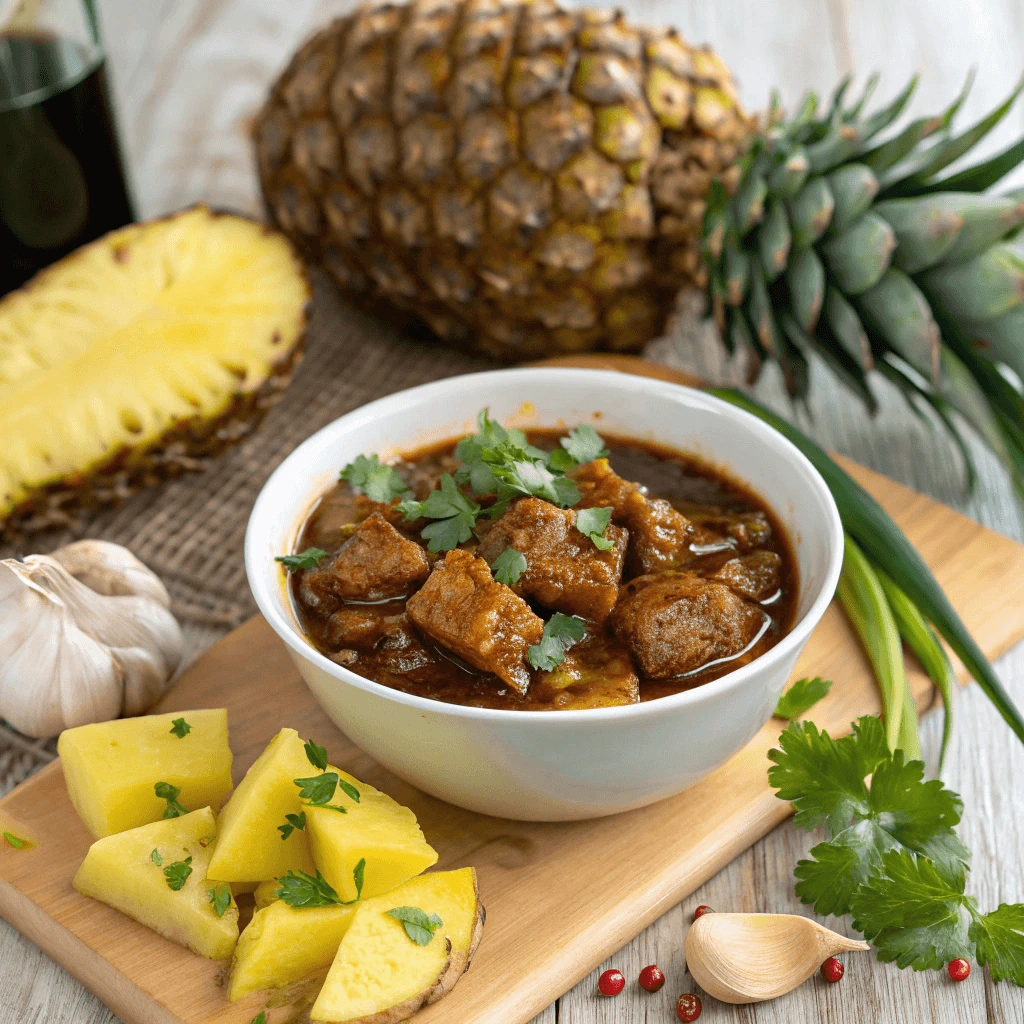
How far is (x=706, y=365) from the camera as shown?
14.9 feet

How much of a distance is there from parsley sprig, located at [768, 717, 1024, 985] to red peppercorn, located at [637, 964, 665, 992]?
0.36 metres

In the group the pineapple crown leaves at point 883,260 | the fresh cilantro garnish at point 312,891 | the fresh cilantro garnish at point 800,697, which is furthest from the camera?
the pineapple crown leaves at point 883,260

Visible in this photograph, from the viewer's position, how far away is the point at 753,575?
2840 millimetres

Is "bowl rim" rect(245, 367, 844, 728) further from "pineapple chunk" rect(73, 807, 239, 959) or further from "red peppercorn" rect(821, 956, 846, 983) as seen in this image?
"red peppercorn" rect(821, 956, 846, 983)

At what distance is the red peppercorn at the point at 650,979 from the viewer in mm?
2490

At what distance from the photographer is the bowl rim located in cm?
232

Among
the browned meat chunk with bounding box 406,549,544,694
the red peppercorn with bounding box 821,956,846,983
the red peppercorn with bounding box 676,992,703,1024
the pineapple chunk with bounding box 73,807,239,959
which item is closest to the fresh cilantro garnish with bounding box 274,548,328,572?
the browned meat chunk with bounding box 406,549,544,694

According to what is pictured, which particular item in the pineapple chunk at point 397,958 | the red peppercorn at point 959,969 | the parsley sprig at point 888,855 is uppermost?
the pineapple chunk at point 397,958

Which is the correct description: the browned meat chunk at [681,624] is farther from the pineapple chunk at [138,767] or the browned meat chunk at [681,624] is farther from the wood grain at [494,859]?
the pineapple chunk at [138,767]

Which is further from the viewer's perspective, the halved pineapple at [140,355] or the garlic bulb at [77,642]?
the halved pineapple at [140,355]

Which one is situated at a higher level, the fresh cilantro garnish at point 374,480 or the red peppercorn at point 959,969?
the fresh cilantro garnish at point 374,480

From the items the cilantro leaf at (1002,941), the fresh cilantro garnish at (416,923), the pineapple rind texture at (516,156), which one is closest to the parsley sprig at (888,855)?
the cilantro leaf at (1002,941)

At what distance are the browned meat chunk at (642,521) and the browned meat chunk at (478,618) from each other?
0.35 metres

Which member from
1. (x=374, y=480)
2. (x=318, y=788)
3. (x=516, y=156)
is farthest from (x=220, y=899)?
(x=516, y=156)
